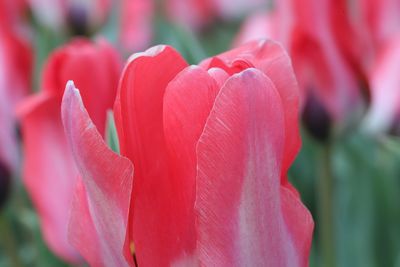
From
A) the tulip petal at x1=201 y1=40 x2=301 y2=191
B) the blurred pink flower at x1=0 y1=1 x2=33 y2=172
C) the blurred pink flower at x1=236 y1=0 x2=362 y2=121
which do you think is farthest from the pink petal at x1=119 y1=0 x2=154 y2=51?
the tulip petal at x1=201 y1=40 x2=301 y2=191

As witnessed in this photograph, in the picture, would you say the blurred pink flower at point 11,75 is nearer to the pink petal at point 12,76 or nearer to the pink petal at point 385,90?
the pink petal at point 12,76

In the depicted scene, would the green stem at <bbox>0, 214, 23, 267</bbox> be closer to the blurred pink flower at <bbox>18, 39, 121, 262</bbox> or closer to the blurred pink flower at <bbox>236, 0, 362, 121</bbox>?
the blurred pink flower at <bbox>18, 39, 121, 262</bbox>

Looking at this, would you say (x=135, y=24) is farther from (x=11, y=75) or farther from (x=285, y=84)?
(x=285, y=84)

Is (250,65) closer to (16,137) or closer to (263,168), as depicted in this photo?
(263,168)

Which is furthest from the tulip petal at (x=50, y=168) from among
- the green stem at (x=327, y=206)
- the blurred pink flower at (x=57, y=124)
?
the green stem at (x=327, y=206)

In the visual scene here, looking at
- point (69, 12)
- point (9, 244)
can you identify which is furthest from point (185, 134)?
point (69, 12)
